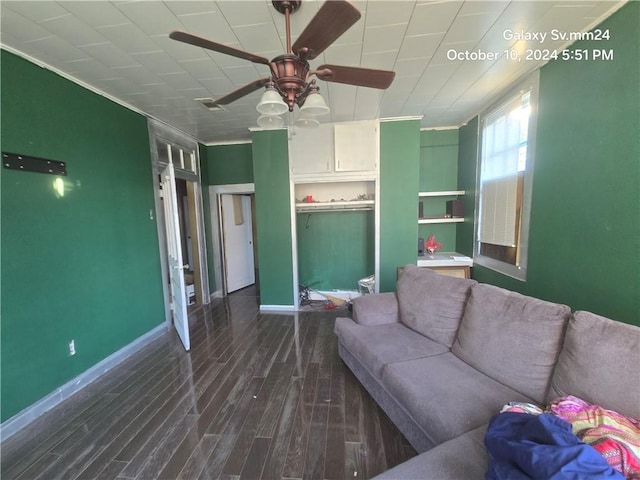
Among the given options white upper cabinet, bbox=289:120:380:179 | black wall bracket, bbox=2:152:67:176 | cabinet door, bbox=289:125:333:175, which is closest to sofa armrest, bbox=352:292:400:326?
white upper cabinet, bbox=289:120:380:179

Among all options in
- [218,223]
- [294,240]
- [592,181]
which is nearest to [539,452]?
[592,181]

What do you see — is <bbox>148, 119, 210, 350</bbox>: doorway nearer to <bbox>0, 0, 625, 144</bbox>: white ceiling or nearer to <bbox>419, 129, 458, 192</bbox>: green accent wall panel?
<bbox>0, 0, 625, 144</bbox>: white ceiling

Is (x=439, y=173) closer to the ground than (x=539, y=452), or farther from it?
farther from it

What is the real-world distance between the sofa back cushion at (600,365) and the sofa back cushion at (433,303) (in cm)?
69

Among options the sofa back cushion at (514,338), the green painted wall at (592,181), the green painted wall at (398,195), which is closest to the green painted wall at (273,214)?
the green painted wall at (398,195)

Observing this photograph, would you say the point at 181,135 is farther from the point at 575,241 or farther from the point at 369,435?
the point at 575,241

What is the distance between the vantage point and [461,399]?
4.59ft

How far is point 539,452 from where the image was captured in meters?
0.81

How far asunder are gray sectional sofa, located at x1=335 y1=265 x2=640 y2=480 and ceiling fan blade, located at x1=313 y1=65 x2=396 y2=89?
1556 millimetres

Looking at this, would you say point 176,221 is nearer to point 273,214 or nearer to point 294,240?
point 273,214

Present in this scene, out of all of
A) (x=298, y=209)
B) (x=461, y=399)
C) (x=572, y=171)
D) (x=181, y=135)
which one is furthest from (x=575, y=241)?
(x=181, y=135)

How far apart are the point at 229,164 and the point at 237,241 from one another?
4.86 ft

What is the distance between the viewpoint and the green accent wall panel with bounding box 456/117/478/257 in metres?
3.64

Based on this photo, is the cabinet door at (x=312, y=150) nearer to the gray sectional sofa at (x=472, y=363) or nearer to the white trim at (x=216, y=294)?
the gray sectional sofa at (x=472, y=363)
